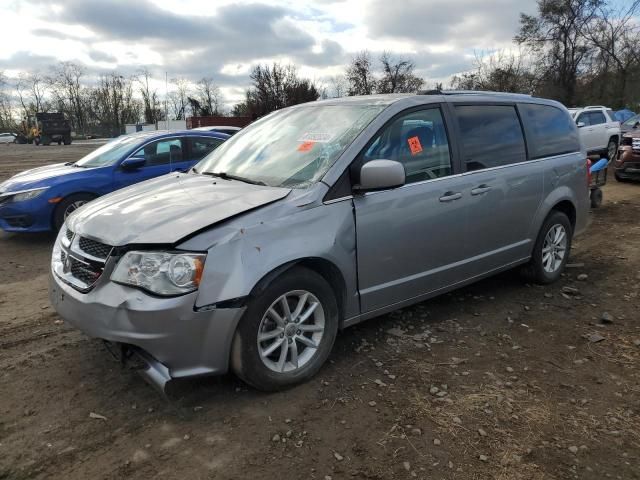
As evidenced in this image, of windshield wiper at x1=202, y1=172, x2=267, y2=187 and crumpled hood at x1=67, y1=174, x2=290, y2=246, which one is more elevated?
windshield wiper at x1=202, y1=172, x2=267, y2=187

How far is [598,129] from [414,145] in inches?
571

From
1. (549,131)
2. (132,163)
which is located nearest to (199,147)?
(132,163)

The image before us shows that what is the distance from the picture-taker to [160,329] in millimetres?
2666

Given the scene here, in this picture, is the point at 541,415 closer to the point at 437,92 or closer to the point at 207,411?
the point at 207,411

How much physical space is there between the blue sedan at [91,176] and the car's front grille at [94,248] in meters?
4.43

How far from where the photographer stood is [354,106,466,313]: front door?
343 centimetres

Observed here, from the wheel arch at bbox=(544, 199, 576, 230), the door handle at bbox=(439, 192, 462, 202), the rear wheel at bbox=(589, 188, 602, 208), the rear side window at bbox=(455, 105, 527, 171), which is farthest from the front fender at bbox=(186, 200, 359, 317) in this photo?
the rear wheel at bbox=(589, 188, 602, 208)

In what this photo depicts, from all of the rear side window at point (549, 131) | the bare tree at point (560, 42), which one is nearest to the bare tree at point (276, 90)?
the bare tree at point (560, 42)

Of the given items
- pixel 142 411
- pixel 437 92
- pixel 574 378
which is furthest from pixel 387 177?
pixel 142 411

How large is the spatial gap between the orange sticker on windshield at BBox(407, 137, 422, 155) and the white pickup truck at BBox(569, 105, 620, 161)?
13241 millimetres

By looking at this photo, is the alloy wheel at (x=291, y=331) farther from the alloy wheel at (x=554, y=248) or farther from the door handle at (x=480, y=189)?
the alloy wheel at (x=554, y=248)

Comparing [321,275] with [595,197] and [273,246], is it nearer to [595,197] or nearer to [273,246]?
[273,246]

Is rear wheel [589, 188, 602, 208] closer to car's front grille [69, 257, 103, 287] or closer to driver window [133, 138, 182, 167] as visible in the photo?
driver window [133, 138, 182, 167]

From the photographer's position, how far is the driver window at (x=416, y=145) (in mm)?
3574
